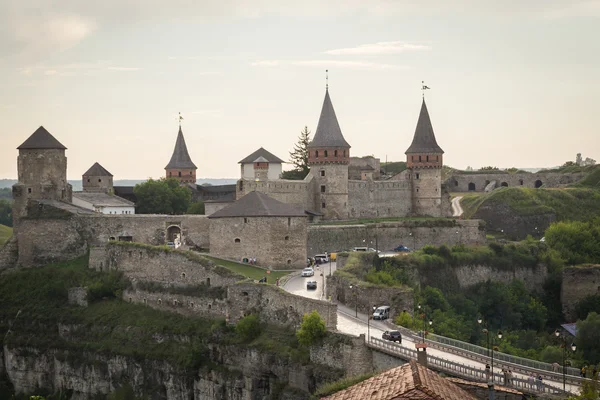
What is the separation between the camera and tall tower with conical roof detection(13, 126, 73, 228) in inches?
3130

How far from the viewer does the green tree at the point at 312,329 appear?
54.1 metres

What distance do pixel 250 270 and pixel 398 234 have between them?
18561 millimetres

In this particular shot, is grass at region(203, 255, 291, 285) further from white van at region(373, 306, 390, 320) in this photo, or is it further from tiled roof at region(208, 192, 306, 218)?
white van at region(373, 306, 390, 320)

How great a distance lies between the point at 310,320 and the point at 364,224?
2985cm

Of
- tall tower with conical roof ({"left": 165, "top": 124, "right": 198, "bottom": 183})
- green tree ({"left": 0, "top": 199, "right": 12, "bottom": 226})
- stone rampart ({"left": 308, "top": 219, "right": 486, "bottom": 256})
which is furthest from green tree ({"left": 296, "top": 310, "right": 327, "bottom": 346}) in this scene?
green tree ({"left": 0, "top": 199, "right": 12, "bottom": 226})

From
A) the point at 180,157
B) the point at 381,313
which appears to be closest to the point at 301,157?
the point at 180,157

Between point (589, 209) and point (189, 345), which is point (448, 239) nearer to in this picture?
point (589, 209)

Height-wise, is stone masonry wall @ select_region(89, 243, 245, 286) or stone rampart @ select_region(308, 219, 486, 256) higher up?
stone rampart @ select_region(308, 219, 486, 256)

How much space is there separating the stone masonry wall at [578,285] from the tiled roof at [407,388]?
5031cm

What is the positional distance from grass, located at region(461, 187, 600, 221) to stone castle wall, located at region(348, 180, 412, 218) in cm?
803

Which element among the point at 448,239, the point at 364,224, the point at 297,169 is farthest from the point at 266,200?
the point at 297,169

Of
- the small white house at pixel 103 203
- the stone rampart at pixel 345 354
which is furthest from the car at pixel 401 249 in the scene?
the stone rampart at pixel 345 354

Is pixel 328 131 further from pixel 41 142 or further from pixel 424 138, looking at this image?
pixel 41 142

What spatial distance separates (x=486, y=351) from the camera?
47.8 metres
